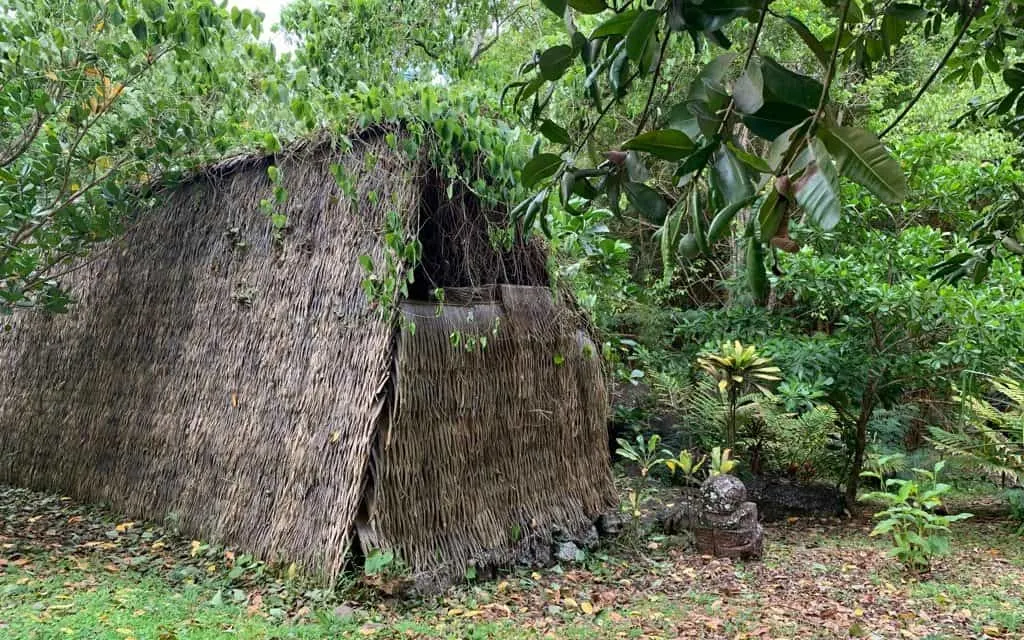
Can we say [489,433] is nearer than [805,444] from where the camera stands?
Yes

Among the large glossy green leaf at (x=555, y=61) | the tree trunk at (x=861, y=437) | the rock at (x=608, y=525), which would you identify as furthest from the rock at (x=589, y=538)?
the large glossy green leaf at (x=555, y=61)

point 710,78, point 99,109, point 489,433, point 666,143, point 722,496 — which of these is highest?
point 99,109

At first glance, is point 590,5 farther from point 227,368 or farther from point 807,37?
point 227,368

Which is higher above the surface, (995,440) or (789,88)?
(789,88)

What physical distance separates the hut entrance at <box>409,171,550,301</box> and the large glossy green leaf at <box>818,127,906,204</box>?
3.06 m

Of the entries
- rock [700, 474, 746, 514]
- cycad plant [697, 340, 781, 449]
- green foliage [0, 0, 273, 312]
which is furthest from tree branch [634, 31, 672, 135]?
cycad plant [697, 340, 781, 449]

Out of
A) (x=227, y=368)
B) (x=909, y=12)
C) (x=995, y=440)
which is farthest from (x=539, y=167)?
(x=995, y=440)

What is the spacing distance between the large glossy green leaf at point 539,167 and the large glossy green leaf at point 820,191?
0.51m

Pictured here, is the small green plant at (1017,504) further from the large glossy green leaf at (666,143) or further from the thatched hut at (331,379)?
the large glossy green leaf at (666,143)

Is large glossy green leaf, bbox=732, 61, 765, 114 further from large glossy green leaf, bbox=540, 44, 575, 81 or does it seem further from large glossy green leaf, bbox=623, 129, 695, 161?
large glossy green leaf, bbox=540, 44, 575, 81

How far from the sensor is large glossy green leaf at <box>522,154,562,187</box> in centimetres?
121

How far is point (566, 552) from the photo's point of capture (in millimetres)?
4145

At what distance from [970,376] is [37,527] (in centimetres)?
664

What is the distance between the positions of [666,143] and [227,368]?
12.6 ft
